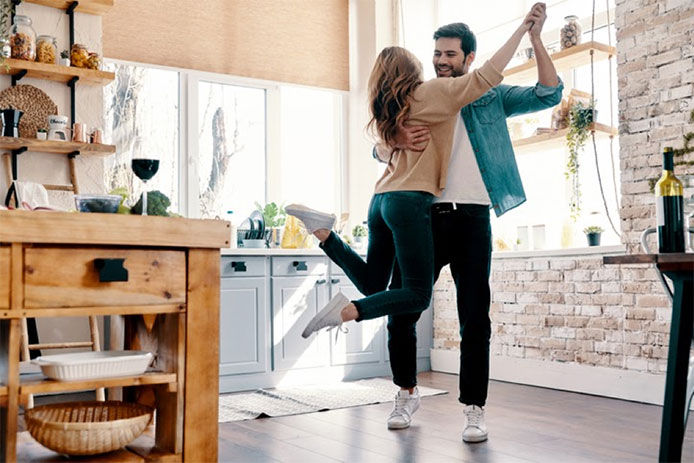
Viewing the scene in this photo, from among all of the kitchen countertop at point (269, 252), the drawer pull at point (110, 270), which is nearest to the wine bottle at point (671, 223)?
the drawer pull at point (110, 270)

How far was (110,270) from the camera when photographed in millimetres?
1743

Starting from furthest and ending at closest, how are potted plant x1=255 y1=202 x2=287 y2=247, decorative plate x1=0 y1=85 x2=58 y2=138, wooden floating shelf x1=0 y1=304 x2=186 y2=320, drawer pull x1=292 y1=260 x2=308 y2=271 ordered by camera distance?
potted plant x1=255 y1=202 x2=287 y2=247 < drawer pull x1=292 y1=260 x2=308 y2=271 < decorative plate x1=0 y1=85 x2=58 y2=138 < wooden floating shelf x1=0 y1=304 x2=186 y2=320

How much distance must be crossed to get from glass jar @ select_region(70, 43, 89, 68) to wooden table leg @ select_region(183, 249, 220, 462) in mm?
2645

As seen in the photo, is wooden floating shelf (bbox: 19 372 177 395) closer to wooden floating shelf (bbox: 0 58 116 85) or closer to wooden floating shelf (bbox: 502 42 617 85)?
wooden floating shelf (bbox: 0 58 116 85)

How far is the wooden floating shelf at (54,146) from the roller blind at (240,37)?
2.86 feet

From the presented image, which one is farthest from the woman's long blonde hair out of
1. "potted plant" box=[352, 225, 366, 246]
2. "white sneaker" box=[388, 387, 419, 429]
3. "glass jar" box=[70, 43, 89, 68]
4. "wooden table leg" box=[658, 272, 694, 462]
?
"potted plant" box=[352, 225, 366, 246]

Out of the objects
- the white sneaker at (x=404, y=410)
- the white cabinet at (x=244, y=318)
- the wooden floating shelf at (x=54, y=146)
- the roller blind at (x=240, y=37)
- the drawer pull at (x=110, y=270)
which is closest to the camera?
the drawer pull at (x=110, y=270)

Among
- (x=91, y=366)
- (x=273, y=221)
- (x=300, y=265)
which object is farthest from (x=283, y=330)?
(x=91, y=366)

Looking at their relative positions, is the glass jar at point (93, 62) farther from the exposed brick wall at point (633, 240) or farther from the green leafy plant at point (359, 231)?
the exposed brick wall at point (633, 240)

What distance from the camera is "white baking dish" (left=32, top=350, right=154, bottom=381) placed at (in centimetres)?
170

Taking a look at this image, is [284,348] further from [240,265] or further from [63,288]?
[63,288]

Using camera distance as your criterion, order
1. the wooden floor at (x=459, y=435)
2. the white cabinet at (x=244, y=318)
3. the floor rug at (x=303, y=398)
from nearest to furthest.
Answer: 1. the wooden floor at (x=459, y=435)
2. the floor rug at (x=303, y=398)
3. the white cabinet at (x=244, y=318)

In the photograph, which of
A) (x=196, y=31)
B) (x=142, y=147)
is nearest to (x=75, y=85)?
(x=142, y=147)

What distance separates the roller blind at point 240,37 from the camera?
481 centimetres
